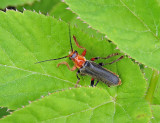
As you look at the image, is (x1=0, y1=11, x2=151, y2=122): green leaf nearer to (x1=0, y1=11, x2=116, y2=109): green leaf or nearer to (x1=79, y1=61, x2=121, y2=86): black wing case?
(x1=0, y1=11, x2=116, y2=109): green leaf

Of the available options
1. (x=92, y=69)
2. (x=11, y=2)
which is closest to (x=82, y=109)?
(x=92, y=69)

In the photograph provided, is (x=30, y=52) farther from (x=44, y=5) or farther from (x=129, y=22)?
(x=44, y=5)

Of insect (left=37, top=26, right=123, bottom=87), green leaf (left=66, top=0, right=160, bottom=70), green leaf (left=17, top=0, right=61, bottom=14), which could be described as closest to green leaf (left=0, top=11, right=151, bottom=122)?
insect (left=37, top=26, right=123, bottom=87)

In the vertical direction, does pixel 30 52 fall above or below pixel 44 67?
above

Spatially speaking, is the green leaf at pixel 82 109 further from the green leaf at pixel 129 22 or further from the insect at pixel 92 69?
the green leaf at pixel 129 22

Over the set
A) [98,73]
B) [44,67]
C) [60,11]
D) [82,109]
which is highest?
[60,11]

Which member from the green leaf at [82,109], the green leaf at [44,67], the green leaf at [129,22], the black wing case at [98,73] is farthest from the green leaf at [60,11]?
the green leaf at [82,109]

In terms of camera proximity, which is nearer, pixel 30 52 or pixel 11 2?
pixel 30 52

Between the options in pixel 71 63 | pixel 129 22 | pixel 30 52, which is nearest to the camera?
pixel 129 22
